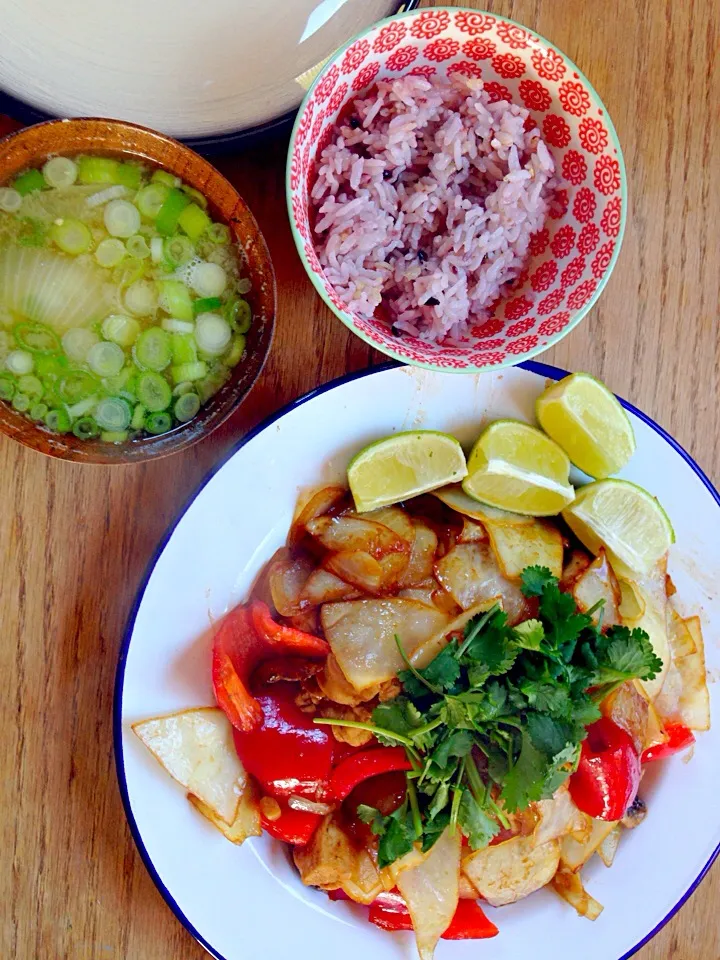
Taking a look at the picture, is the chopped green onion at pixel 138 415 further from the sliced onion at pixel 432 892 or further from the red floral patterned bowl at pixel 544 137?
the sliced onion at pixel 432 892

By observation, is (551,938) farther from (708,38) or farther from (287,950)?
(708,38)

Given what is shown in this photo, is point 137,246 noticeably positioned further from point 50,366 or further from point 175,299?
point 50,366

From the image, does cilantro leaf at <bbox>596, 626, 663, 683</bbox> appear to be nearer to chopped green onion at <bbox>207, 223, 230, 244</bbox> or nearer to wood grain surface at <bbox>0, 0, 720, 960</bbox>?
wood grain surface at <bbox>0, 0, 720, 960</bbox>

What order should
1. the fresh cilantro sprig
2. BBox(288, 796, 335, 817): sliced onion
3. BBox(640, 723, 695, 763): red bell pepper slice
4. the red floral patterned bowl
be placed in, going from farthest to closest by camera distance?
BBox(640, 723, 695, 763): red bell pepper slice
BBox(288, 796, 335, 817): sliced onion
the fresh cilantro sprig
the red floral patterned bowl

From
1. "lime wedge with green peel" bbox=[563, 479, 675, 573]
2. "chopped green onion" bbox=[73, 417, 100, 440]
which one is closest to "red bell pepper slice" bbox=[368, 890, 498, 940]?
"lime wedge with green peel" bbox=[563, 479, 675, 573]

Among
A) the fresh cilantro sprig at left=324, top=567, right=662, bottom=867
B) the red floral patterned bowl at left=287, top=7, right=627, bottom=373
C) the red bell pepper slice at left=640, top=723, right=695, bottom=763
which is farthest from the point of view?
the red bell pepper slice at left=640, top=723, right=695, bottom=763

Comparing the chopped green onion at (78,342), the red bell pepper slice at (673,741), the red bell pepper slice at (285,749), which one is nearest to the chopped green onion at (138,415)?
the chopped green onion at (78,342)
